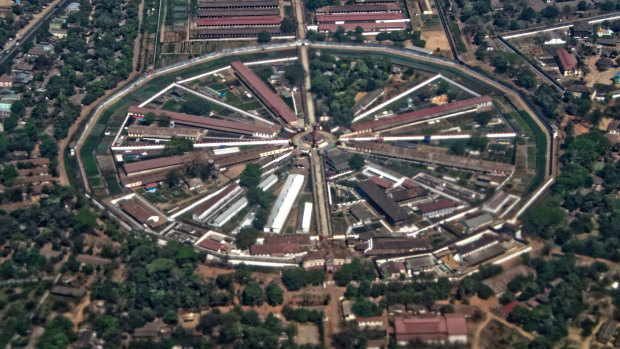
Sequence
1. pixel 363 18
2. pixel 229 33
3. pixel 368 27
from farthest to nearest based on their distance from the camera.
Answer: pixel 363 18 → pixel 368 27 → pixel 229 33

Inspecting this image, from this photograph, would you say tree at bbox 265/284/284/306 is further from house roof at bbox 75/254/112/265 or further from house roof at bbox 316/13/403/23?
house roof at bbox 316/13/403/23

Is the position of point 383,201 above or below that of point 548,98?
below

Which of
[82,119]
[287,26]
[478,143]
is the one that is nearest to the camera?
[478,143]

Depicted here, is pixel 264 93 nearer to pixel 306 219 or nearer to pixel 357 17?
pixel 357 17

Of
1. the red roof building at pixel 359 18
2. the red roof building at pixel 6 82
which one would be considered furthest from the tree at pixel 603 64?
the red roof building at pixel 6 82

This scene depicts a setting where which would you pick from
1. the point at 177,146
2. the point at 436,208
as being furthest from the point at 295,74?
the point at 436,208

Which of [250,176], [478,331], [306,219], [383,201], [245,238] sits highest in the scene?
[250,176]

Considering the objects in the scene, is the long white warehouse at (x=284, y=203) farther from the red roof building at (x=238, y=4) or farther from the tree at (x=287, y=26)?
the red roof building at (x=238, y=4)
